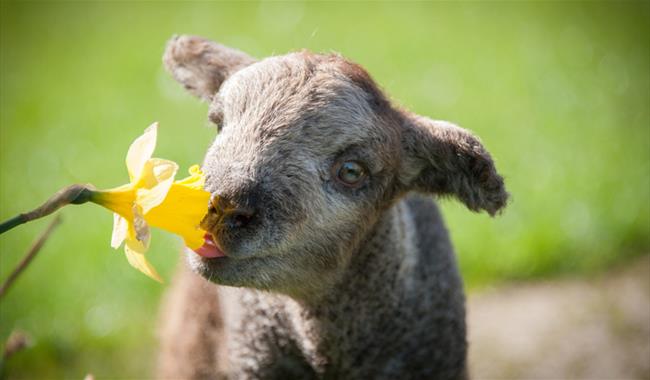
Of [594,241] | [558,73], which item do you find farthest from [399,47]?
[594,241]

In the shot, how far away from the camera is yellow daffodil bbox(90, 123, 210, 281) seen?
104 inches

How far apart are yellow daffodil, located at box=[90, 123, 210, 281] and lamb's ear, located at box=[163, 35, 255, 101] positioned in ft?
6.47

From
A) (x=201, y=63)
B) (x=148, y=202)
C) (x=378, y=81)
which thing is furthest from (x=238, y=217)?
(x=378, y=81)

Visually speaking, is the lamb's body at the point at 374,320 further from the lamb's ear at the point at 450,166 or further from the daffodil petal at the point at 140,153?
the daffodil petal at the point at 140,153

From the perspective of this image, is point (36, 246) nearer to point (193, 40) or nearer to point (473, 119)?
point (193, 40)

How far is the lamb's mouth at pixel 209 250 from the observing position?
351cm

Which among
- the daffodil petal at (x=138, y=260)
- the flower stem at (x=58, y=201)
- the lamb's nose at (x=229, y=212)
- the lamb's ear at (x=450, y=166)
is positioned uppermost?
the lamb's ear at (x=450, y=166)

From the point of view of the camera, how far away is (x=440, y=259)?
16.4 feet

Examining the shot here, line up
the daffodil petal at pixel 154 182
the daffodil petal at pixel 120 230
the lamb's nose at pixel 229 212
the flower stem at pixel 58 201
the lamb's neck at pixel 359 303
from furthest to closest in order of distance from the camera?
1. the lamb's neck at pixel 359 303
2. the lamb's nose at pixel 229 212
3. the daffodil petal at pixel 120 230
4. the daffodil petal at pixel 154 182
5. the flower stem at pixel 58 201

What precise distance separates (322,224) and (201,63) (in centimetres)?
144

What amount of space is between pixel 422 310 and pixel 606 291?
3.31 metres

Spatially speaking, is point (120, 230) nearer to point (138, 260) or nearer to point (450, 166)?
point (138, 260)

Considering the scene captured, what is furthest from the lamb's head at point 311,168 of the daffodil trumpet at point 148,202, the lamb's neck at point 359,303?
the daffodil trumpet at point 148,202

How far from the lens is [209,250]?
140 inches
